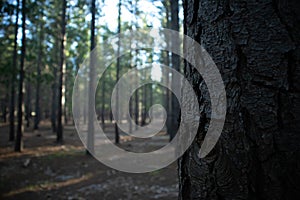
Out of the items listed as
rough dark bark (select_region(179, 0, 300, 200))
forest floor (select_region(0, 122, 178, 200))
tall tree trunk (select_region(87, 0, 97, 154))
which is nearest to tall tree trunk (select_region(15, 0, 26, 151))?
forest floor (select_region(0, 122, 178, 200))

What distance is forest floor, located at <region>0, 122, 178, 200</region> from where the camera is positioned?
7285 mm

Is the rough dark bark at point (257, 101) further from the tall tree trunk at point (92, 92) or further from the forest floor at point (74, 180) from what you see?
the tall tree trunk at point (92, 92)

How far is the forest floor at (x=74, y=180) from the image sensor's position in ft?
23.9

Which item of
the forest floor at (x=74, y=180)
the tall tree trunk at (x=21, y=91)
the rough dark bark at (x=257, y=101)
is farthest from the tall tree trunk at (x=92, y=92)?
the rough dark bark at (x=257, y=101)

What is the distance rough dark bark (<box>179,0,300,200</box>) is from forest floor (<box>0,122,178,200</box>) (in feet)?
21.5

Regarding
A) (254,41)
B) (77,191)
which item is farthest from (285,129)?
(77,191)

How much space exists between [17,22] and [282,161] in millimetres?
16346

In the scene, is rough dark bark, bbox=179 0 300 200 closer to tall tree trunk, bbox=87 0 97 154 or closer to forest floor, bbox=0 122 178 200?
forest floor, bbox=0 122 178 200

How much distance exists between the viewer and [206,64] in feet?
3.01

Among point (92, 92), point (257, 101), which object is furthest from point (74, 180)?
point (257, 101)

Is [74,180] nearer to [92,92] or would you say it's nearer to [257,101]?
[92,92]

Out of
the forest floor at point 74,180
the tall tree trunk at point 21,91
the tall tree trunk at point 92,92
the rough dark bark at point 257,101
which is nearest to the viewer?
the rough dark bark at point 257,101

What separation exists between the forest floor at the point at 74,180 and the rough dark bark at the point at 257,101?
6.56 metres

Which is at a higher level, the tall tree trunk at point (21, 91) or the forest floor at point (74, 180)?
the tall tree trunk at point (21, 91)
